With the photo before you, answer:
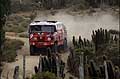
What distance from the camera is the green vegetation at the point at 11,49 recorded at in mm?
28094

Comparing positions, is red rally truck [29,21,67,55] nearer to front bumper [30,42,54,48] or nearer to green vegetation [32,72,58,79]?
front bumper [30,42,54,48]

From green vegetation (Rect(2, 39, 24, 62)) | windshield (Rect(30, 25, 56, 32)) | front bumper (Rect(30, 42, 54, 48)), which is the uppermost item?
windshield (Rect(30, 25, 56, 32))

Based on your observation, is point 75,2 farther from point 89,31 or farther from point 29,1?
point 89,31

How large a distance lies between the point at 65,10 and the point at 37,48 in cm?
3566

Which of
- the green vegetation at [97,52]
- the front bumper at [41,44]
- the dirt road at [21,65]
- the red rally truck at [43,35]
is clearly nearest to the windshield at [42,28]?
the red rally truck at [43,35]

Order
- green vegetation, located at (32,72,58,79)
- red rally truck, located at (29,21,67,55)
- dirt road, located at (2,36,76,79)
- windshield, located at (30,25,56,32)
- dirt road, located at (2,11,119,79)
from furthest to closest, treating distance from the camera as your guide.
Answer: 1. dirt road, located at (2,11,119,79)
2. windshield, located at (30,25,56,32)
3. red rally truck, located at (29,21,67,55)
4. dirt road, located at (2,36,76,79)
5. green vegetation, located at (32,72,58,79)

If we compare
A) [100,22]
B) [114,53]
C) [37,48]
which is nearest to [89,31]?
[100,22]

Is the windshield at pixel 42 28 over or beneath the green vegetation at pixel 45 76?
over

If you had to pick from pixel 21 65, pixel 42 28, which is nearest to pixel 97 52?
pixel 21 65

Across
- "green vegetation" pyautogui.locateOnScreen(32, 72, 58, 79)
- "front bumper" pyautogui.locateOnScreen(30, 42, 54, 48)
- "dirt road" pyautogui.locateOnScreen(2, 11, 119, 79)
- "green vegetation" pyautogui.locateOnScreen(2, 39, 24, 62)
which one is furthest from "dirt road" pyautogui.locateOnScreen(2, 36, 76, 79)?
"green vegetation" pyautogui.locateOnScreen(32, 72, 58, 79)

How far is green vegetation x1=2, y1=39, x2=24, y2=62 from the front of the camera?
28.1 metres

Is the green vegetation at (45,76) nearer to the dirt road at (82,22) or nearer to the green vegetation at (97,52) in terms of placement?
the green vegetation at (97,52)

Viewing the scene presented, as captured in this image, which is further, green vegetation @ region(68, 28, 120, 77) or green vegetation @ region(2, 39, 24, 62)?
green vegetation @ region(2, 39, 24, 62)

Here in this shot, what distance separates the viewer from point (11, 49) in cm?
3145
